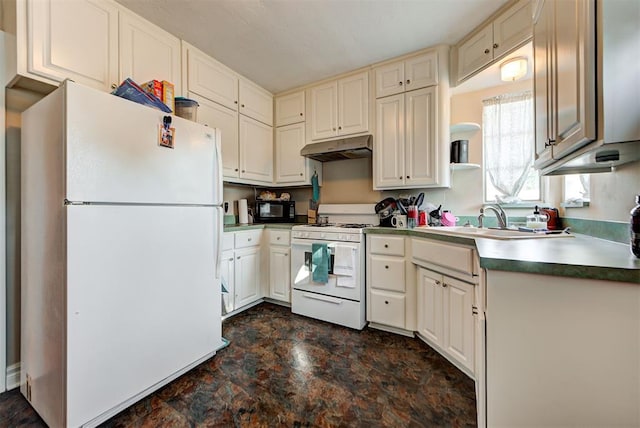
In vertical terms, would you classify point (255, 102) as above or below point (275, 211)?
above

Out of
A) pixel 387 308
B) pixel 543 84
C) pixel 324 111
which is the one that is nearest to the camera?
pixel 543 84

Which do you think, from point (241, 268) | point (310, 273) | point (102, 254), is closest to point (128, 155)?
point (102, 254)

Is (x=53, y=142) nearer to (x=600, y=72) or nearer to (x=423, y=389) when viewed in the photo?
(x=600, y=72)

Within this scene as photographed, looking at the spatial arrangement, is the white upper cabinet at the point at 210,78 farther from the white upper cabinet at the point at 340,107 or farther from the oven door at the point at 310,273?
the oven door at the point at 310,273

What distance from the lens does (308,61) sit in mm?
2525

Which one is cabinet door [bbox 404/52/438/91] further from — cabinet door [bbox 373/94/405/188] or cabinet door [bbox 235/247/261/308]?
cabinet door [bbox 235/247/261/308]

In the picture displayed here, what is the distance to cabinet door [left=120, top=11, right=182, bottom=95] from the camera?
1812 mm

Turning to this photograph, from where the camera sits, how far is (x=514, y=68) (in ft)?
6.23

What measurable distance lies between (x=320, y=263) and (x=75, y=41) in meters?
2.31

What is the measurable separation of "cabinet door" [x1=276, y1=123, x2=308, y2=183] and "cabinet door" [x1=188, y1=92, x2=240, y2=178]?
1.93 ft

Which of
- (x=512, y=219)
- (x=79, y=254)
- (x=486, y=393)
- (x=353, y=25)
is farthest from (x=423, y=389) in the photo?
(x=353, y=25)

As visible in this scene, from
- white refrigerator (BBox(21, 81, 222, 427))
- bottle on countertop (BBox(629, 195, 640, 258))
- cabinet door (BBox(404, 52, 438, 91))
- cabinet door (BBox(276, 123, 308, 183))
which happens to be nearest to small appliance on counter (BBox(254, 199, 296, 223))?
cabinet door (BBox(276, 123, 308, 183))

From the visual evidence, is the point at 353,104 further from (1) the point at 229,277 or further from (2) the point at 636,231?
(2) the point at 636,231

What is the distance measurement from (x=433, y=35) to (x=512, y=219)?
173cm
